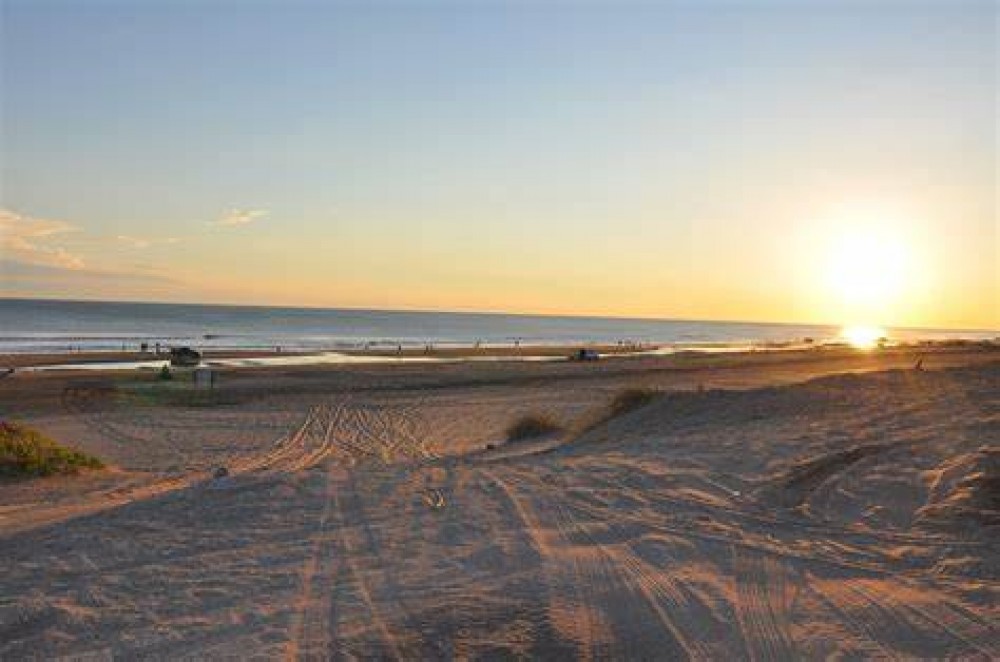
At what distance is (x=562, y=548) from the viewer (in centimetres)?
765

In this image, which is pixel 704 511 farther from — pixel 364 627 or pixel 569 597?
pixel 364 627

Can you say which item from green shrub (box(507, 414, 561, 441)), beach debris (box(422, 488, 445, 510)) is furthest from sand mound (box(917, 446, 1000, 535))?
green shrub (box(507, 414, 561, 441))

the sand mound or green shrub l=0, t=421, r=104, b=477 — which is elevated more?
the sand mound

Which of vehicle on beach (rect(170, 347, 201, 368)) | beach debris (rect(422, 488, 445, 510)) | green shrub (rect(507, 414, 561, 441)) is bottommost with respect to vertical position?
green shrub (rect(507, 414, 561, 441))

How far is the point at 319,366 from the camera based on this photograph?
43.8m

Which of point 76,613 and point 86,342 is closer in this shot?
point 76,613

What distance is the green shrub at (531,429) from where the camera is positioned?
1802 centimetres

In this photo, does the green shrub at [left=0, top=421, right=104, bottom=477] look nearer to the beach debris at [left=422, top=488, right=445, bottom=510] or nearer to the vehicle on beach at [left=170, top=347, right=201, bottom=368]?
the beach debris at [left=422, top=488, right=445, bottom=510]

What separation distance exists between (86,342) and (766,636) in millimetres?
69393

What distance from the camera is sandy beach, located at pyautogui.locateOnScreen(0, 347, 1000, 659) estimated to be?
5.66 m

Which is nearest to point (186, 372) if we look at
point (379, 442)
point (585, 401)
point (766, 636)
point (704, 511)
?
point (585, 401)

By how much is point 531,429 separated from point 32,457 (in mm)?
9290

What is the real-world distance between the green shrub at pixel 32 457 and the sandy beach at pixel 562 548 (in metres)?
0.50

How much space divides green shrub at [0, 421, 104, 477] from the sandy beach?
0.50 m
